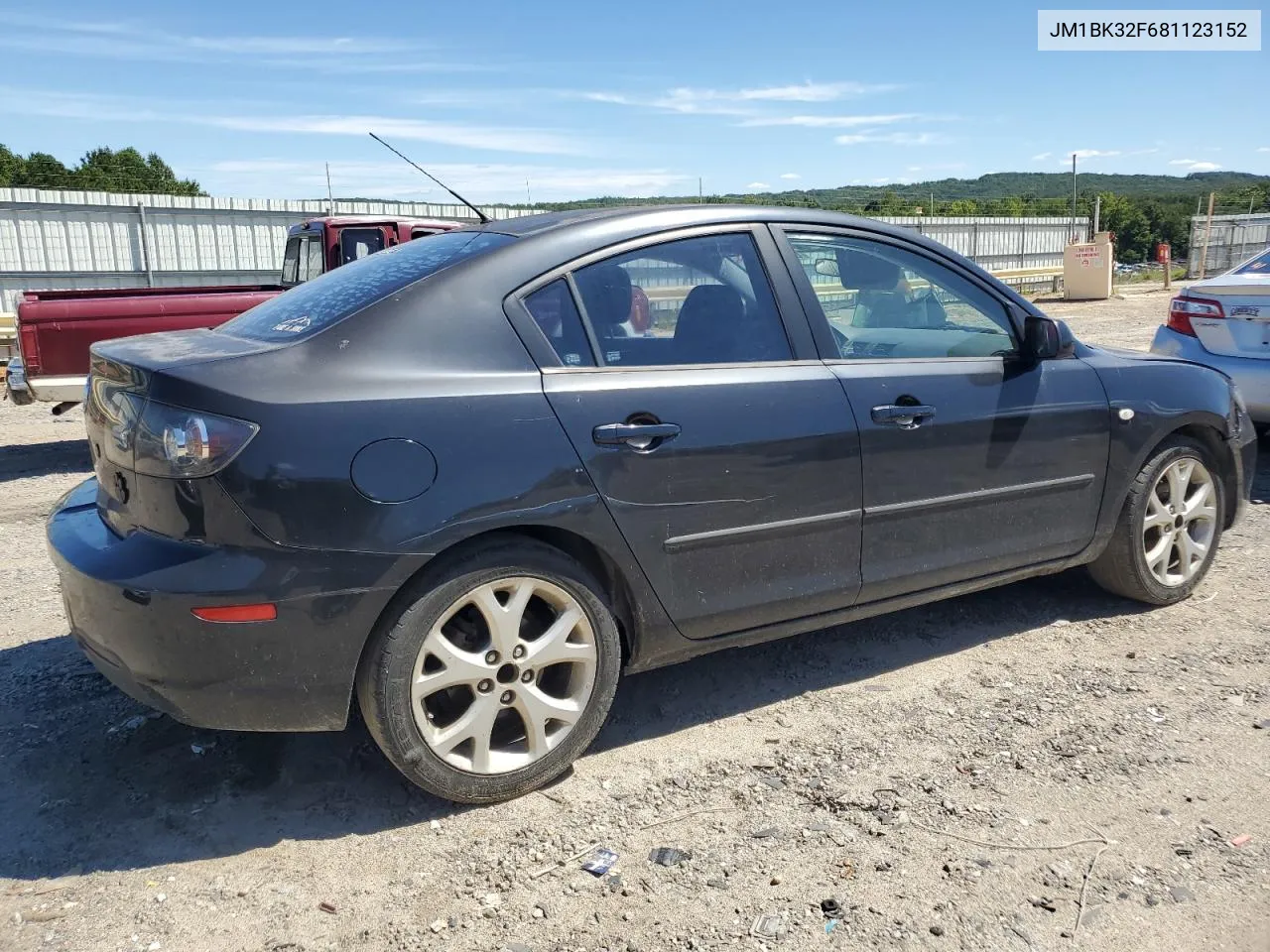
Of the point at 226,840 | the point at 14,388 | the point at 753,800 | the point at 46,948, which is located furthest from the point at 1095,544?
the point at 14,388

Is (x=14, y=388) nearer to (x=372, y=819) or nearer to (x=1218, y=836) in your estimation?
(x=372, y=819)

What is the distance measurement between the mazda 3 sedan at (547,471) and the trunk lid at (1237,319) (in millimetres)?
3297

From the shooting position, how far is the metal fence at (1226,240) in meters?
28.8

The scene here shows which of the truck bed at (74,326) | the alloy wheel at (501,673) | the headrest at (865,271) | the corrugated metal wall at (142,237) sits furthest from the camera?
the corrugated metal wall at (142,237)

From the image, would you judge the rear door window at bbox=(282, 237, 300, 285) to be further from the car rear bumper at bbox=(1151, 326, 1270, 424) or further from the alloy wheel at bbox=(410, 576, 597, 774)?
the alloy wheel at bbox=(410, 576, 597, 774)

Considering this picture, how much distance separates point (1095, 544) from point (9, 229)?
1843 cm

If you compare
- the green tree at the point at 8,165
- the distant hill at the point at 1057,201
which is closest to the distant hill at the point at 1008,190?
the distant hill at the point at 1057,201

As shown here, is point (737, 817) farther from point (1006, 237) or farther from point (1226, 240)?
point (1226, 240)

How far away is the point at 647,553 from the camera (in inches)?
124

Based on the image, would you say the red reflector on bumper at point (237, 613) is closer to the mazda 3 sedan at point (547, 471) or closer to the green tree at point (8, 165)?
the mazda 3 sedan at point (547, 471)

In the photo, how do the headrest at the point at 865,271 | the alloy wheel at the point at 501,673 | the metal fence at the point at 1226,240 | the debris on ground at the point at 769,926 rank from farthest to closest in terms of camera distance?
the metal fence at the point at 1226,240
the headrest at the point at 865,271
the alloy wheel at the point at 501,673
the debris on ground at the point at 769,926

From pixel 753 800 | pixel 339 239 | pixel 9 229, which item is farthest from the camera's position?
pixel 9 229

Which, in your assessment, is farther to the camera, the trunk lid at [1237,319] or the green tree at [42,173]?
the green tree at [42,173]

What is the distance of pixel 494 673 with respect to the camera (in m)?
2.96
